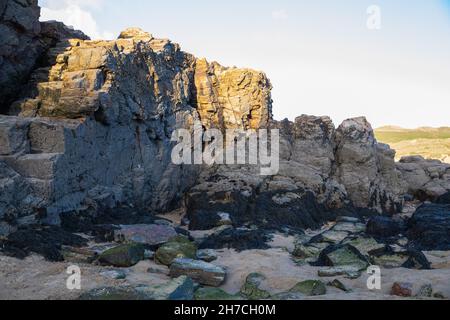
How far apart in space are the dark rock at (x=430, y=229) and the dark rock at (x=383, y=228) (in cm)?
76

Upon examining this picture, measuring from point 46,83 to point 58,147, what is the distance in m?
5.69

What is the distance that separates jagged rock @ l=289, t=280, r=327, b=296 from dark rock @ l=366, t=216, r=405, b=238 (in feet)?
42.4

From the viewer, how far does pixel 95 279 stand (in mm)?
12680

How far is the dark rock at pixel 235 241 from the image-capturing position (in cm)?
1958

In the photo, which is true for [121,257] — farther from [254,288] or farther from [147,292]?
[254,288]

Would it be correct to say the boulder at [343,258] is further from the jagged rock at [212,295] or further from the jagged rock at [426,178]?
the jagged rock at [426,178]

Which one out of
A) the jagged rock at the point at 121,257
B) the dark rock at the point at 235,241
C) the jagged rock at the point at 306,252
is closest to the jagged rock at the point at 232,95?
the dark rock at the point at 235,241

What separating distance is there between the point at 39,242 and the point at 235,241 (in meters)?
8.77

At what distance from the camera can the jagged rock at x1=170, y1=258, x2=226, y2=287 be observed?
46.2 ft

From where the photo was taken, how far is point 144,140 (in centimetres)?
2728

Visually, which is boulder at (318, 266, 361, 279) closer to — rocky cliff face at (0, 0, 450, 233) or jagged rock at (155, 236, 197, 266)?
jagged rock at (155, 236, 197, 266)

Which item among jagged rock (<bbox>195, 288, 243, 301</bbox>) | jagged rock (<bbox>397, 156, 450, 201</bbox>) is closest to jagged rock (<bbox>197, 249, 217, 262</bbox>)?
jagged rock (<bbox>195, 288, 243, 301</bbox>)
